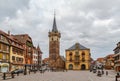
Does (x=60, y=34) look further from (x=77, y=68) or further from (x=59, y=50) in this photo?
(x=77, y=68)

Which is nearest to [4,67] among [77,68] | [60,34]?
[77,68]

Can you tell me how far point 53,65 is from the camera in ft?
445

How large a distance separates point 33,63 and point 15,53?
77.9ft

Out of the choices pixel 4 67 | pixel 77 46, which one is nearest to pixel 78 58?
pixel 77 46

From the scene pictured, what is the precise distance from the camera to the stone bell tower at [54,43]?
5645 inches

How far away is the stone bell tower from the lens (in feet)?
470

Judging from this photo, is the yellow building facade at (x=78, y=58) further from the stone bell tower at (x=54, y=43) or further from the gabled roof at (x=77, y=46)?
the stone bell tower at (x=54, y=43)

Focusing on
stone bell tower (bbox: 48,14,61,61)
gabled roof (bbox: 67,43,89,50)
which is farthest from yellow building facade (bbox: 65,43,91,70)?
stone bell tower (bbox: 48,14,61,61)

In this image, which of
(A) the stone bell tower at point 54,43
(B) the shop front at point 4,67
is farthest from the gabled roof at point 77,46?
(B) the shop front at point 4,67

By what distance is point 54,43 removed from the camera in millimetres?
147250

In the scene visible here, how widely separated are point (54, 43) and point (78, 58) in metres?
32.1

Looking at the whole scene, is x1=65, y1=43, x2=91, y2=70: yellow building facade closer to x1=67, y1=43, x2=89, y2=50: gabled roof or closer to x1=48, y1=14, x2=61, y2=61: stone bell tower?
x1=67, y1=43, x2=89, y2=50: gabled roof

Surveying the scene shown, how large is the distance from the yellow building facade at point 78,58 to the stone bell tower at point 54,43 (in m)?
22.1

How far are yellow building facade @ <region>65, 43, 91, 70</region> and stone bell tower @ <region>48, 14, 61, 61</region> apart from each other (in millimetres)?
22051
